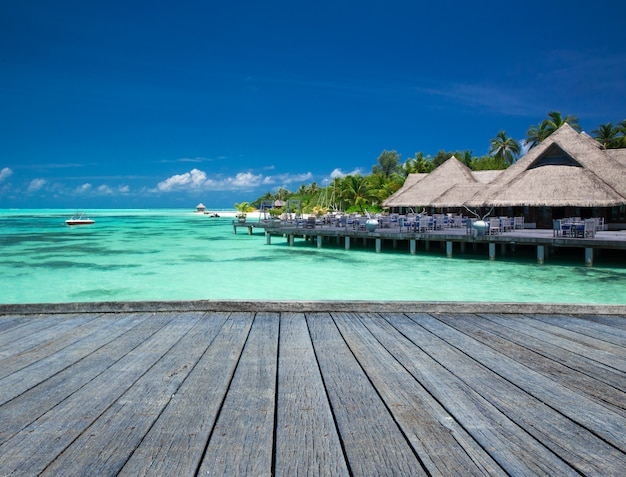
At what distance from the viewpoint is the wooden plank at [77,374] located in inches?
72.6

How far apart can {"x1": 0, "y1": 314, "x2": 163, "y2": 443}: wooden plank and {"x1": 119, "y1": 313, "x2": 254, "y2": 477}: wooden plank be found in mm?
514

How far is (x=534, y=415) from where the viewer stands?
184cm

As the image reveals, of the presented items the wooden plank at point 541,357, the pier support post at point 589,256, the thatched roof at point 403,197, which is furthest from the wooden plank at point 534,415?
the thatched roof at point 403,197

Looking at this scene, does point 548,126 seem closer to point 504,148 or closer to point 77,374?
point 504,148

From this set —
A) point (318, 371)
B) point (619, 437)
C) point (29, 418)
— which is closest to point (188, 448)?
point (29, 418)

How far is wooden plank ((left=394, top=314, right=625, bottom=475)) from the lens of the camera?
152 centimetres

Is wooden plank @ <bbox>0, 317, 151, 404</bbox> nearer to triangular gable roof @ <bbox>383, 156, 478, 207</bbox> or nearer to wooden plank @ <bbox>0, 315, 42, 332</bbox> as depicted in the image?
wooden plank @ <bbox>0, 315, 42, 332</bbox>

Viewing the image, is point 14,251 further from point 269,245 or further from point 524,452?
point 524,452

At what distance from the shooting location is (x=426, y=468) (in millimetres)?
1460

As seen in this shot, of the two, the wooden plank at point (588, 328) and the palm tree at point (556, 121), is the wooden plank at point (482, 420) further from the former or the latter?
the palm tree at point (556, 121)

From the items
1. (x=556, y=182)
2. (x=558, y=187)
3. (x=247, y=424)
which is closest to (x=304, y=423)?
(x=247, y=424)

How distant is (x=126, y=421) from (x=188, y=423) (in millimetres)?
251

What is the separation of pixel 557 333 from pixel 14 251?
101 feet

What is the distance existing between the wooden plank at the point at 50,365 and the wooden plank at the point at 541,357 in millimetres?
2411
